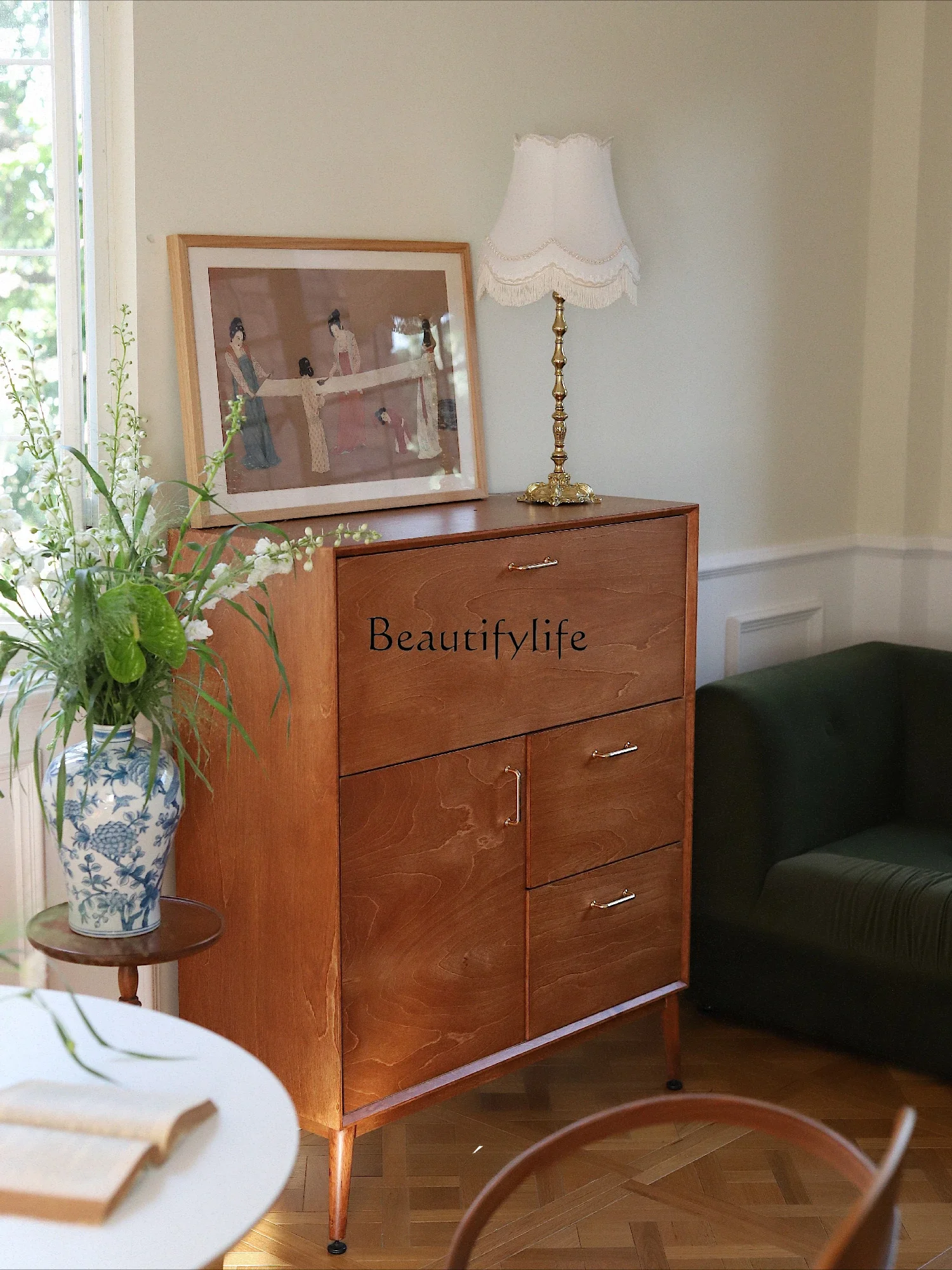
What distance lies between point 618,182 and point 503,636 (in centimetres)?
131

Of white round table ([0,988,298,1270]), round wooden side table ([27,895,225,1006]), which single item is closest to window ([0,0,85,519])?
round wooden side table ([27,895,225,1006])

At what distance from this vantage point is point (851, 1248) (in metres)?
1.02

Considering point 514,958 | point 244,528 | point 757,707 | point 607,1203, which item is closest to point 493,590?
point 244,528

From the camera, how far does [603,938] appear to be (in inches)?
113

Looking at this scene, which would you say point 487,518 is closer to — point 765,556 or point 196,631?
point 196,631

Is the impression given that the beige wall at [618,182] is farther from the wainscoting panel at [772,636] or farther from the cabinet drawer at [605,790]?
the cabinet drawer at [605,790]

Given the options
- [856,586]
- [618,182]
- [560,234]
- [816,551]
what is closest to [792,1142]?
Result: [560,234]

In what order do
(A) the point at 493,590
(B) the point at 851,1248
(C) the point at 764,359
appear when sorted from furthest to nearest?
(C) the point at 764,359, (A) the point at 493,590, (B) the point at 851,1248

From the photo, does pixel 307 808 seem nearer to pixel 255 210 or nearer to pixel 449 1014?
pixel 449 1014

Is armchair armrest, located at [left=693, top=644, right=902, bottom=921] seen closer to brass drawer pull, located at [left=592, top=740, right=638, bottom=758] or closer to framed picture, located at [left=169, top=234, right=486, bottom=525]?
brass drawer pull, located at [left=592, top=740, right=638, bottom=758]

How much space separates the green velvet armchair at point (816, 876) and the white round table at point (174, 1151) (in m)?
1.85

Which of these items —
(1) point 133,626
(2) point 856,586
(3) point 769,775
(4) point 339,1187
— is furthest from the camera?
(2) point 856,586

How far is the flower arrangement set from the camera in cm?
209

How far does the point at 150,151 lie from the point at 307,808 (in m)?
1.19
